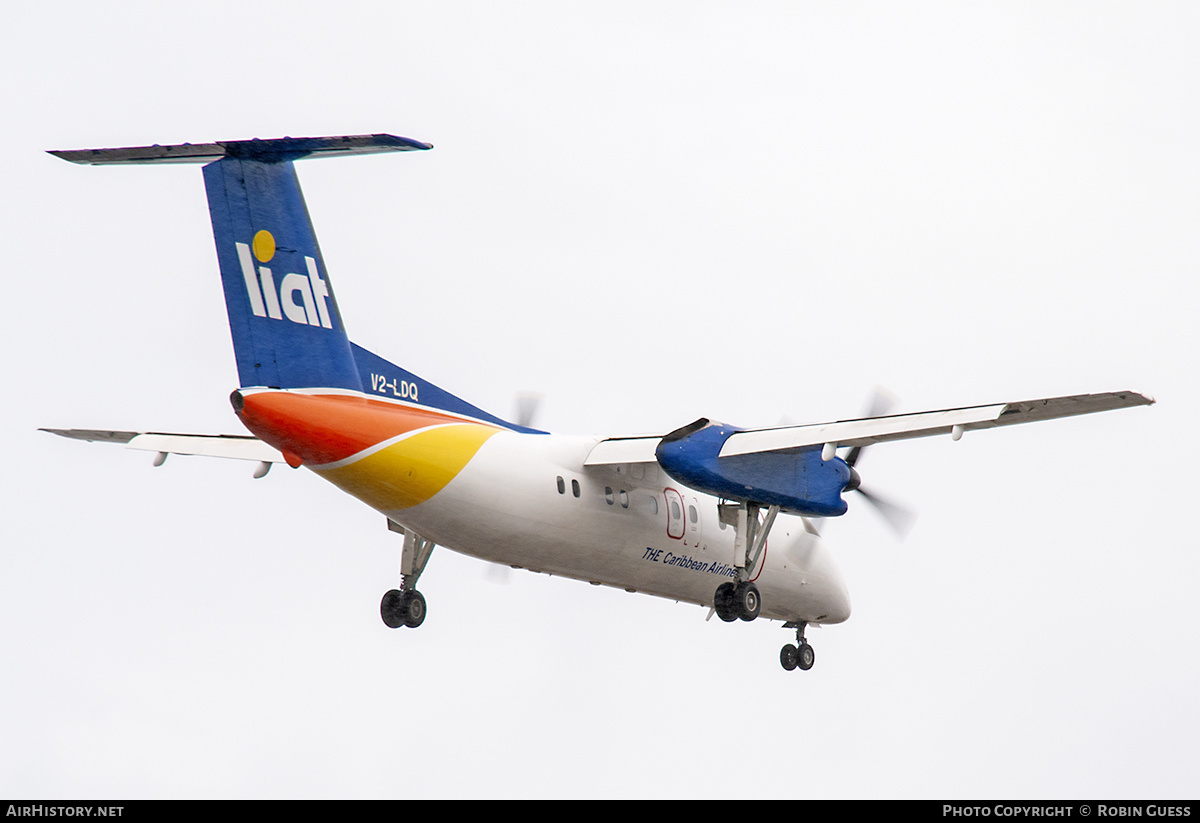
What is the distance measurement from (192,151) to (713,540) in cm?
1230

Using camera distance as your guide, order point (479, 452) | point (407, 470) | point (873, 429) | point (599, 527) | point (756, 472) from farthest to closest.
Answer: point (756, 472)
point (599, 527)
point (873, 429)
point (479, 452)
point (407, 470)

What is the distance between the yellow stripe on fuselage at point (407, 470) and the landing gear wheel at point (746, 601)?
5835 mm

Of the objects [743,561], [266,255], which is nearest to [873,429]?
[743,561]

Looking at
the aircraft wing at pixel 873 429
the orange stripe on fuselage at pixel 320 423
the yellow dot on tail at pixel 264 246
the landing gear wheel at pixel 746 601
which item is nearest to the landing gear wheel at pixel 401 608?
the aircraft wing at pixel 873 429

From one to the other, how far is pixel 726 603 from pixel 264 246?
10161mm

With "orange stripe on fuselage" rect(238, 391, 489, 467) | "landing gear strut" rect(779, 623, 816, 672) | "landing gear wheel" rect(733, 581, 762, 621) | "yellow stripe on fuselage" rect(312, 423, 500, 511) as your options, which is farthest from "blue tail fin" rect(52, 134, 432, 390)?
"landing gear strut" rect(779, 623, 816, 672)

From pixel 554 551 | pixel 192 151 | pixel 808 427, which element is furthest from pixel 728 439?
pixel 192 151

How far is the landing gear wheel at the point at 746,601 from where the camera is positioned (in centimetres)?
2591

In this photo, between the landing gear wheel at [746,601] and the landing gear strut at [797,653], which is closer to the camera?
the landing gear wheel at [746,601]

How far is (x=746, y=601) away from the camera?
25.9 meters

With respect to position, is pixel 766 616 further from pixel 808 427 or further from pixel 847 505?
pixel 808 427

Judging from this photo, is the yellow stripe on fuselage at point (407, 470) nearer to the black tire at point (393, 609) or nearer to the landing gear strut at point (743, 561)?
the black tire at point (393, 609)

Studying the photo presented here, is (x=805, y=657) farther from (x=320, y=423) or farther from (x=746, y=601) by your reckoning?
(x=320, y=423)

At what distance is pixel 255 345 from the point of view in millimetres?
20531
